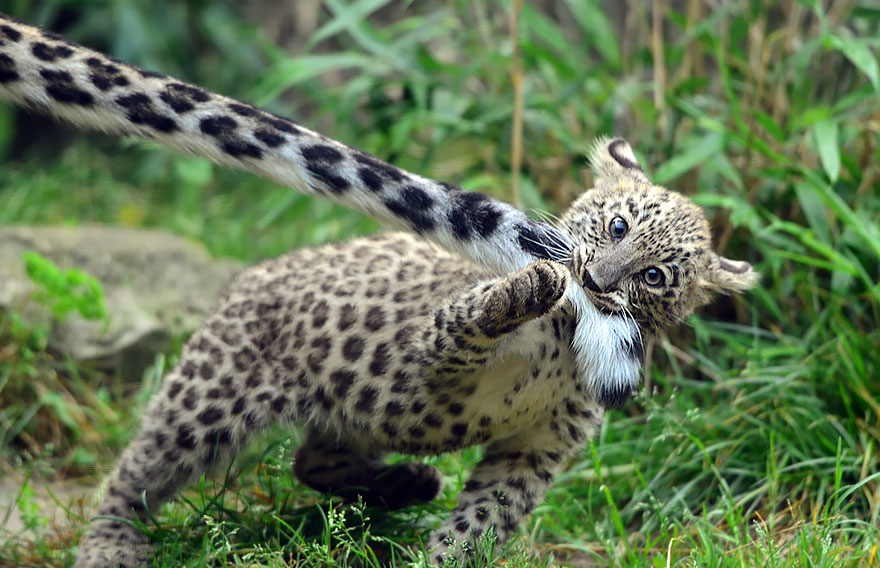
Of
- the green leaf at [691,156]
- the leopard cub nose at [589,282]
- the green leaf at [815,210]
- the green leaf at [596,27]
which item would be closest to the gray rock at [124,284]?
the green leaf at [691,156]

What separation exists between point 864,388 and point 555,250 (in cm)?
183

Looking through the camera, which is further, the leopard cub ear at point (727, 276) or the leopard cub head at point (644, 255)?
the leopard cub ear at point (727, 276)

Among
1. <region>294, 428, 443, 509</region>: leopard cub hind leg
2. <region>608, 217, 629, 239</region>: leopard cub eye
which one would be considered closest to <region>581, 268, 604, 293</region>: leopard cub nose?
<region>608, 217, 629, 239</region>: leopard cub eye

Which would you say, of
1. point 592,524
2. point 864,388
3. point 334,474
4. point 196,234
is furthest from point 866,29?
point 196,234

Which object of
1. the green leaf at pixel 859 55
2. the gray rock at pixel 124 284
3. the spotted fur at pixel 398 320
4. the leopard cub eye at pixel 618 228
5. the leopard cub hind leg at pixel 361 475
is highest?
the green leaf at pixel 859 55

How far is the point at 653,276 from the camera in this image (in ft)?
12.0

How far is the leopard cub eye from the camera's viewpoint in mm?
3707

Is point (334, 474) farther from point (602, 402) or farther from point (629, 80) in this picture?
point (629, 80)

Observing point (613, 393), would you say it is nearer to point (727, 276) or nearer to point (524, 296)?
point (524, 296)

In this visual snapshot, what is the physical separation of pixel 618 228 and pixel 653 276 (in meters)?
0.21

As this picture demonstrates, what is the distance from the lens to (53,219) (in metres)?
7.57

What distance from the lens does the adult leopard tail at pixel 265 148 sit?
329cm

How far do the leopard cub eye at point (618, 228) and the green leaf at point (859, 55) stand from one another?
203cm

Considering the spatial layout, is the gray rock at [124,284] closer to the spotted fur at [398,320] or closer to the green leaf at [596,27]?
the spotted fur at [398,320]
